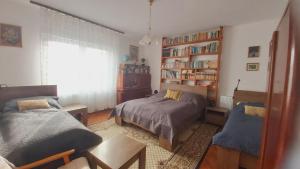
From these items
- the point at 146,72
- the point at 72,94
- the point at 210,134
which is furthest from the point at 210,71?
the point at 72,94

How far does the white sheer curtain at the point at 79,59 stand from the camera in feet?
9.52

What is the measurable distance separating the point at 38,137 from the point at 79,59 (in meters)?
2.36

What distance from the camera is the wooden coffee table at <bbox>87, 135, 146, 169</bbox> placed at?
132cm

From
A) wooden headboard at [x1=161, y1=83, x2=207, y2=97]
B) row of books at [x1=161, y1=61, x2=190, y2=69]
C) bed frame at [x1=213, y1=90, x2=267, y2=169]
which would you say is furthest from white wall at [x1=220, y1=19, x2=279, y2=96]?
bed frame at [x1=213, y1=90, x2=267, y2=169]

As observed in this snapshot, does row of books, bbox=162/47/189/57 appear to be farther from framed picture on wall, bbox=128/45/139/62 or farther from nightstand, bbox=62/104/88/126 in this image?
nightstand, bbox=62/104/88/126

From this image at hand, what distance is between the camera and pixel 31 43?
2.77 meters

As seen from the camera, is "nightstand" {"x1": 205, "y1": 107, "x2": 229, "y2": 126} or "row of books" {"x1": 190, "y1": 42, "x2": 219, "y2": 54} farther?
"row of books" {"x1": 190, "y1": 42, "x2": 219, "y2": 54}

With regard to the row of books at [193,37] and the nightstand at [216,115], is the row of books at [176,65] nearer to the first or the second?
the row of books at [193,37]

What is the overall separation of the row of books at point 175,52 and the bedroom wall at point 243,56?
3.32 feet

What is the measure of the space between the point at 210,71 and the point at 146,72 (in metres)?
2.13

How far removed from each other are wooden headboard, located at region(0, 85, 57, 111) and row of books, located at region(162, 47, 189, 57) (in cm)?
316

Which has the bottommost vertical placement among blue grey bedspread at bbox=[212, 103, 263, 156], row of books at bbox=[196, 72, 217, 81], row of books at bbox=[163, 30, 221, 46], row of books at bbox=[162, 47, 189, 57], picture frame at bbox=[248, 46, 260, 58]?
blue grey bedspread at bbox=[212, 103, 263, 156]

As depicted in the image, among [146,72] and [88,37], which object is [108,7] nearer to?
[88,37]

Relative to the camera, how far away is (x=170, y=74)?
4.40 metres
